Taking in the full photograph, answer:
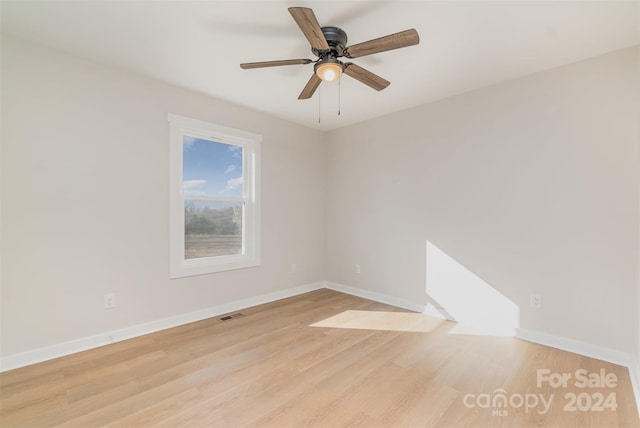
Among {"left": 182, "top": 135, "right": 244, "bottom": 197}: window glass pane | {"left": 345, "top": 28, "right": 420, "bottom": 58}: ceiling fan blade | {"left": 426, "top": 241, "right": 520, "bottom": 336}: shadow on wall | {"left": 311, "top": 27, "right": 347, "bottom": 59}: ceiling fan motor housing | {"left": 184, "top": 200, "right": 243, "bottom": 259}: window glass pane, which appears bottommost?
{"left": 426, "top": 241, "right": 520, "bottom": 336}: shadow on wall

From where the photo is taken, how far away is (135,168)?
2.75 metres

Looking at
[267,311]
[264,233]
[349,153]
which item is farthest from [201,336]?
[349,153]

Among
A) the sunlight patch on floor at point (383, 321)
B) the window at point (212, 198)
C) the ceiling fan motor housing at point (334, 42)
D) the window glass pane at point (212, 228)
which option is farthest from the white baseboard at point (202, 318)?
the ceiling fan motor housing at point (334, 42)

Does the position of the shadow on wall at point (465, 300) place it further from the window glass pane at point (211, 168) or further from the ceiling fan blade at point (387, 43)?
the window glass pane at point (211, 168)

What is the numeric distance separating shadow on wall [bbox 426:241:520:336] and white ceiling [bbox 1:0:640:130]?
1.98m

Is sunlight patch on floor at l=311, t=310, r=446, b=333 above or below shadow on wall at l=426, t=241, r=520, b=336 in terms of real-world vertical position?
below

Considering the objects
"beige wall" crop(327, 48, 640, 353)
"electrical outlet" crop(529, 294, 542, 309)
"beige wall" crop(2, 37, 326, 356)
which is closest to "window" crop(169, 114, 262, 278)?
"beige wall" crop(2, 37, 326, 356)

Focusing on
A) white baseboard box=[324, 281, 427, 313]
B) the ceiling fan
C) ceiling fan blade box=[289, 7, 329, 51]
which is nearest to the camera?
ceiling fan blade box=[289, 7, 329, 51]

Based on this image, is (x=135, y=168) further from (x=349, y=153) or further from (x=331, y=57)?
(x=349, y=153)

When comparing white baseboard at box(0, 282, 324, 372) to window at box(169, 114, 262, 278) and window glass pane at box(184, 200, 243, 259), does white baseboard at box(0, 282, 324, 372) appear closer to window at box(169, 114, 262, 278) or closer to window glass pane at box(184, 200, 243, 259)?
window at box(169, 114, 262, 278)

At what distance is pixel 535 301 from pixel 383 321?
4.80 ft

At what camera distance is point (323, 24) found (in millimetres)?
1996

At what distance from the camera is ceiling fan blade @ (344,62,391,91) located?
6.82 feet

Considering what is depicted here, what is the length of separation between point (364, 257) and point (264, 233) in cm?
148
